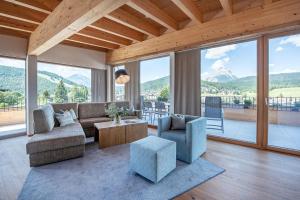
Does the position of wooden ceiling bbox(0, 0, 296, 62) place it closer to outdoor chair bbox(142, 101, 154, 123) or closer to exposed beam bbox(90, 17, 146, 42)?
exposed beam bbox(90, 17, 146, 42)

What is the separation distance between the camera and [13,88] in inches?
193

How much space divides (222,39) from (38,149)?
13.4ft

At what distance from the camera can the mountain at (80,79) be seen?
6165 mm

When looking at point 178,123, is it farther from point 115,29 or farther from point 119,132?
point 115,29

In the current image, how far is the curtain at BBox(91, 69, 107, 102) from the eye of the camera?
21.2ft

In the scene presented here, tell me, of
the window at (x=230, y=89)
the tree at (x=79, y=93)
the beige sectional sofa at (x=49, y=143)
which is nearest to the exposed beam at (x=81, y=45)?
the tree at (x=79, y=93)

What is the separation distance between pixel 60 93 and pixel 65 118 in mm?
2474

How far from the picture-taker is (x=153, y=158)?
2.15 m

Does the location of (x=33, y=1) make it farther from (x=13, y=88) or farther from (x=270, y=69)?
(x=270, y=69)

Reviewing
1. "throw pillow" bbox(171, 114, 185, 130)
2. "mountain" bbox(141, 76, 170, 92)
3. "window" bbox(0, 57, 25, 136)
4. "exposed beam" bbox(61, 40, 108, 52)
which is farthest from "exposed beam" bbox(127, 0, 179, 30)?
"window" bbox(0, 57, 25, 136)

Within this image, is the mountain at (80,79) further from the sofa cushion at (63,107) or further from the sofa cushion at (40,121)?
the sofa cushion at (40,121)

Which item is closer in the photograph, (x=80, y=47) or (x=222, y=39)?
(x=222, y=39)

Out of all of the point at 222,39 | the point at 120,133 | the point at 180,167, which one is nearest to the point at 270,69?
the point at 222,39

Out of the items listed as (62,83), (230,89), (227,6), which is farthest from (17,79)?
(230,89)
